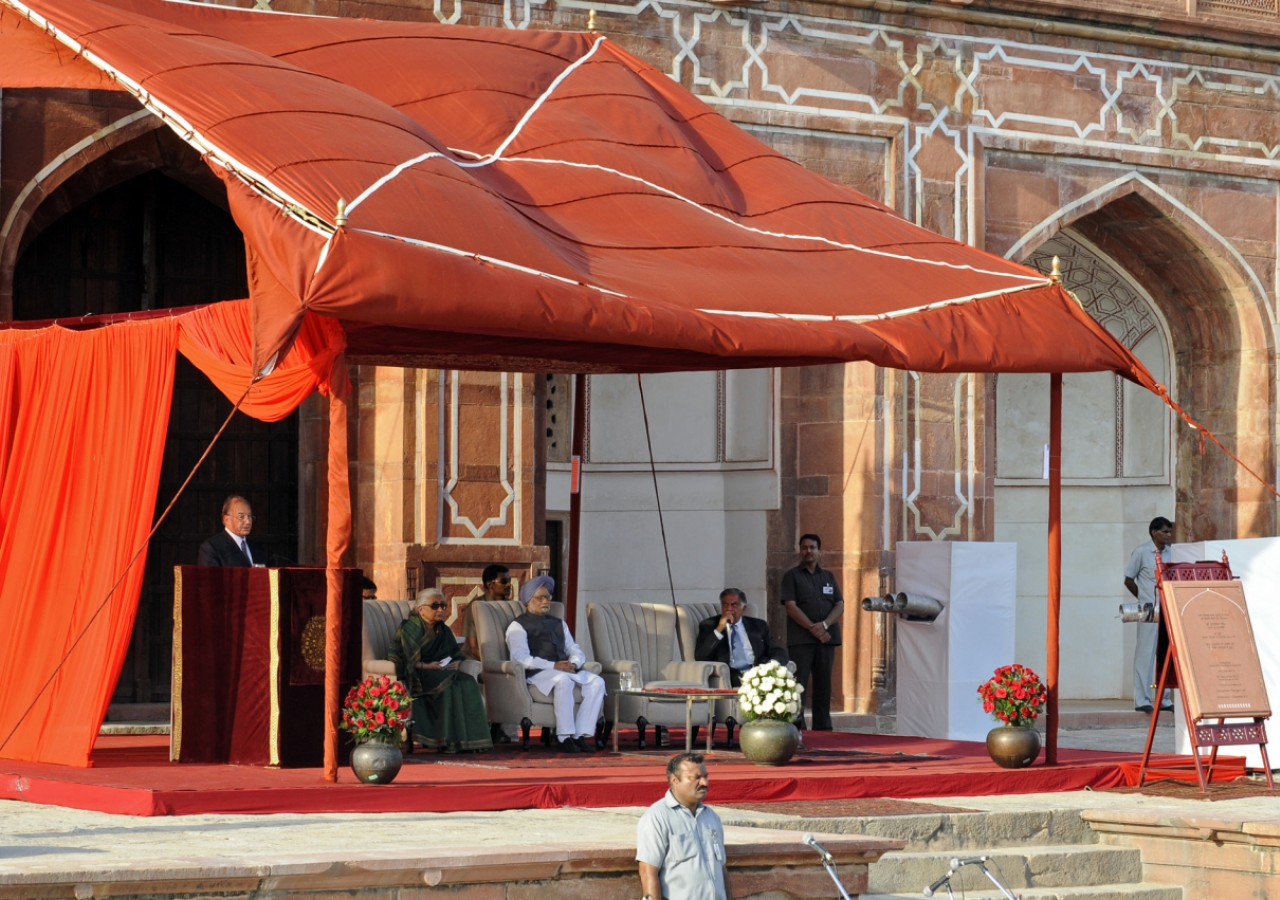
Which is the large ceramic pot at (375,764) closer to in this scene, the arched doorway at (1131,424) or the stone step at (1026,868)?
the stone step at (1026,868)

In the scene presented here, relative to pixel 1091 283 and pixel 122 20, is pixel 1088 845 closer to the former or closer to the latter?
pixel 122 20

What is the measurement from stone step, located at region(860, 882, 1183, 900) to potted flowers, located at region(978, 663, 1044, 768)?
1279 millimetres

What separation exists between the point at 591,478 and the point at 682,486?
814mm

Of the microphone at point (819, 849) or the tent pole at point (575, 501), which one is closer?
the microphone at point (819, 849)

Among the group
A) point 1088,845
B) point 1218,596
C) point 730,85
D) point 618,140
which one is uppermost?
point 730,85

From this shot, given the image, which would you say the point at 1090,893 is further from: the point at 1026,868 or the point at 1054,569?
the point at 1054,569

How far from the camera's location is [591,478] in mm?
17594

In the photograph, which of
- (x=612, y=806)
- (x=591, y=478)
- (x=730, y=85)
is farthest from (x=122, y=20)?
(x=591, y=478)

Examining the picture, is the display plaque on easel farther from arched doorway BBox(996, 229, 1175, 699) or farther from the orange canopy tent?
arched doorway BBox(996, 229, 1175, 699)

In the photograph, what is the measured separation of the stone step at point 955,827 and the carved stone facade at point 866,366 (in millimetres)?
5205

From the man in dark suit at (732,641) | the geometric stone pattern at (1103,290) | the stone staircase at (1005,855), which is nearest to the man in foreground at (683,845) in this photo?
the stone staircase at (1005,855)

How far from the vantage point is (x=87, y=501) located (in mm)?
10000

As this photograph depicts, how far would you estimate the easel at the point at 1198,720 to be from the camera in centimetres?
1024

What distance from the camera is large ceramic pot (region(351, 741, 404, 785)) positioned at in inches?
346
